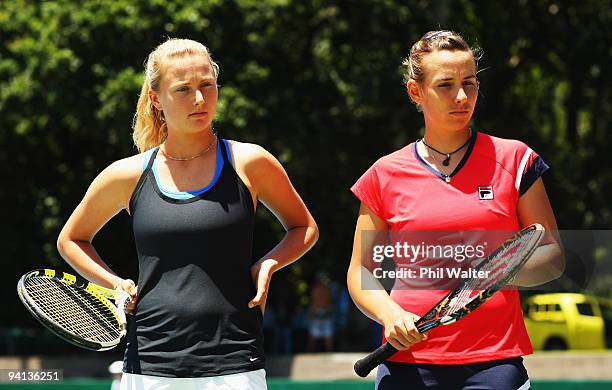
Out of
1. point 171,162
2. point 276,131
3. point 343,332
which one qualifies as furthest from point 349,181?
point 171,162

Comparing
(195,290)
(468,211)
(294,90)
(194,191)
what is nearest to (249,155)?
(194,191)

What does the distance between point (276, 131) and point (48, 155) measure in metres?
7.07

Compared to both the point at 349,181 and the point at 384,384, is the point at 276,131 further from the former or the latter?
the point at 384,384

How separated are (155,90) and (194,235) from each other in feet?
1.93

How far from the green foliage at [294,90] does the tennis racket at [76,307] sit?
11687 millimetres

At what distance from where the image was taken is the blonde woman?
3.54 m

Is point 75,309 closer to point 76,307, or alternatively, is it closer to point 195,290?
point 76,307

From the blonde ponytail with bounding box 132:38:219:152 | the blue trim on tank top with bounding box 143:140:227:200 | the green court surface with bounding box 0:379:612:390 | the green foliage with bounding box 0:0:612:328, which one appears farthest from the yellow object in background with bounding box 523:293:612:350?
the blue trim on tank top with bounding box 143:140:227:200

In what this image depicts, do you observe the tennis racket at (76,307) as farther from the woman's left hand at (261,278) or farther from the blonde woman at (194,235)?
the woman's left hand at (261,278)

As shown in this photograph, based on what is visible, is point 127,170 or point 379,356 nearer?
point 379,356

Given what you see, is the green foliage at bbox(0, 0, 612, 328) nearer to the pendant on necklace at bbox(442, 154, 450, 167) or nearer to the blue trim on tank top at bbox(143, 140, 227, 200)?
the blue trim on tank top at bbox(143, 140, 227, 200)

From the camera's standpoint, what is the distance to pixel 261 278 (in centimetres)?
363

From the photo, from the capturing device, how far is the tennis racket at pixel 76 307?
3.66 meters

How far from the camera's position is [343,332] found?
72.0ft
